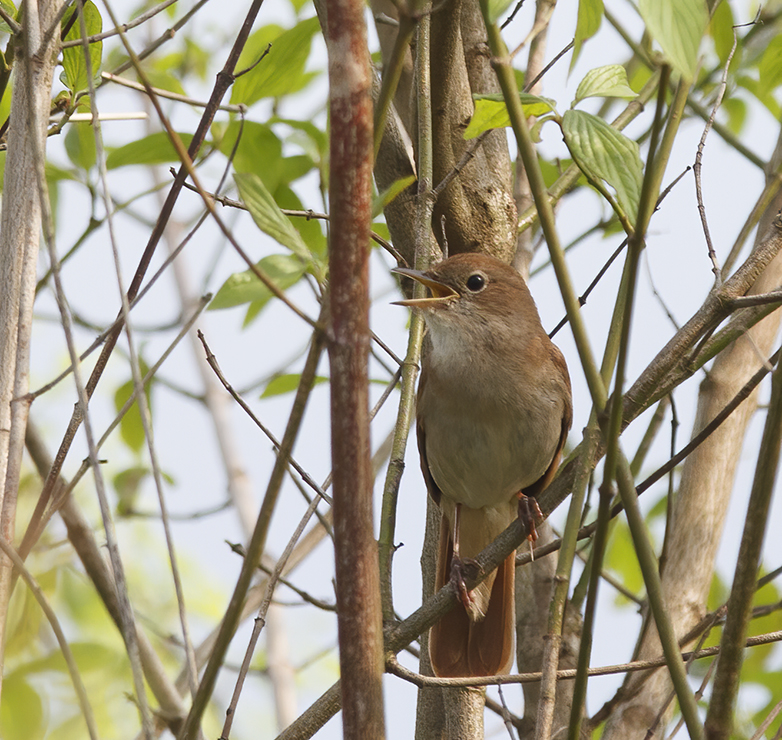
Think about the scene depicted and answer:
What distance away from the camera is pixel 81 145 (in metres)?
2.56

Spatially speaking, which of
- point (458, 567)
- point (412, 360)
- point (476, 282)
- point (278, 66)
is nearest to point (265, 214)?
point (412, 360)

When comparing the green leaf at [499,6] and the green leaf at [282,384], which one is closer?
the green leaf at [499,6]

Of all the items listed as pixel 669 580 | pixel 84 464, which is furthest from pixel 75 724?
pixel 669 580

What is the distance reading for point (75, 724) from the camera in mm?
2773

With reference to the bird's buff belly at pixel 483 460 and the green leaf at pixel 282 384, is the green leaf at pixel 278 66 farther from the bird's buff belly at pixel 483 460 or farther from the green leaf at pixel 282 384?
the bird's buff belly at pixel 483 460

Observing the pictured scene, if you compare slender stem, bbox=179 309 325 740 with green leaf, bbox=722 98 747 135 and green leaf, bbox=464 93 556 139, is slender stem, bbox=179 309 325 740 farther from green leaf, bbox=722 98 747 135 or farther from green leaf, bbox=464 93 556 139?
green leaf, bbox=722 98 747 135

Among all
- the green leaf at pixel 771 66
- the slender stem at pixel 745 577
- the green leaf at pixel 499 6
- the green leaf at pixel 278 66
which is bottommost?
the slender stem at pixel 745 577

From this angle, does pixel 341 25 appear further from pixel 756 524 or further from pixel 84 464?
pixel 84 464

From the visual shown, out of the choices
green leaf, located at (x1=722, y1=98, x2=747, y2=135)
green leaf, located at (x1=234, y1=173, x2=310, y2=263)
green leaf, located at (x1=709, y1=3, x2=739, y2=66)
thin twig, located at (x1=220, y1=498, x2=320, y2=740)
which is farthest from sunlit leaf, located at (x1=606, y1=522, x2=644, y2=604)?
green leaf, located at (x1=234, y1=173, x2=310, y2=263)

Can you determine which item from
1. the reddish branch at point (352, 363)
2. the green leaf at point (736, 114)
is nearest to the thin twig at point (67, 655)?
the reddish branch at point (352, 363)

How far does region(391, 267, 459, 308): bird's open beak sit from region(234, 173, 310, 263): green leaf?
1191 mm

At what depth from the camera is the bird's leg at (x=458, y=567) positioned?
1.87 meters

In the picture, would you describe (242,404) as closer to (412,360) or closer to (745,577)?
(412,360)

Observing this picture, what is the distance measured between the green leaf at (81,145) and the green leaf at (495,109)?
1.23 metres
